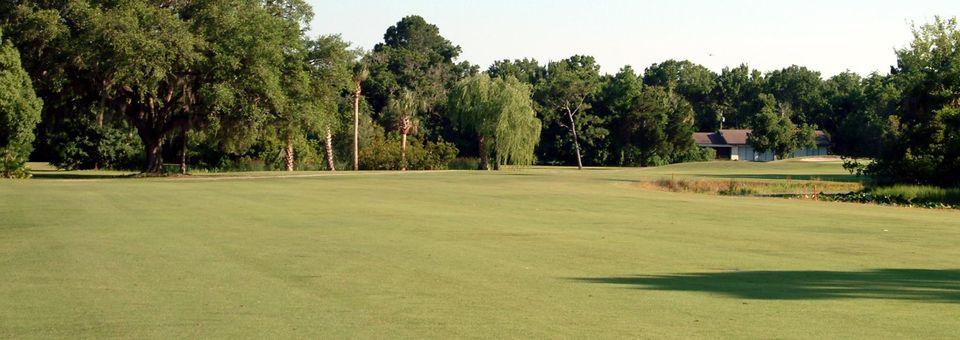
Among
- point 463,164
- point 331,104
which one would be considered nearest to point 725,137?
point 463,164

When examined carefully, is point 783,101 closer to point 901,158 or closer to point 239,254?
point 901,158

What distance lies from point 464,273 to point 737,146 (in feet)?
381

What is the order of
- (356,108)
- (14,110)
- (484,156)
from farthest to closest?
(484,156) < (356,108) < (14,110)

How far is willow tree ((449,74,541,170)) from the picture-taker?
78188 mm

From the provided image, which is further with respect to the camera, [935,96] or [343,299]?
[935,96]

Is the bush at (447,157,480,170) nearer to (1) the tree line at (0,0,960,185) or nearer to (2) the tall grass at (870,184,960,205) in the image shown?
(1) the tree line at (0,0,960,185)

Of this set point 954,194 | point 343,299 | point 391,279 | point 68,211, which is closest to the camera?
point 343,299

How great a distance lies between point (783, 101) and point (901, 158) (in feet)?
307

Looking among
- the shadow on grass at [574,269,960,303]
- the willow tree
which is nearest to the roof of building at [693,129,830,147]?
the willow tree

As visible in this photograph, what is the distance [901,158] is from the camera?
4900 cm

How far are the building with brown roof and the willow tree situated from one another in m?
48.9

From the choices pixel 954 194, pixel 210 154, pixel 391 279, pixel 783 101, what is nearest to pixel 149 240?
pixel 391 279

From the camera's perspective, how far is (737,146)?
126 metres

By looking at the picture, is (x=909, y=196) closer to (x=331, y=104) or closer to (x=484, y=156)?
(x=331, y=104)
